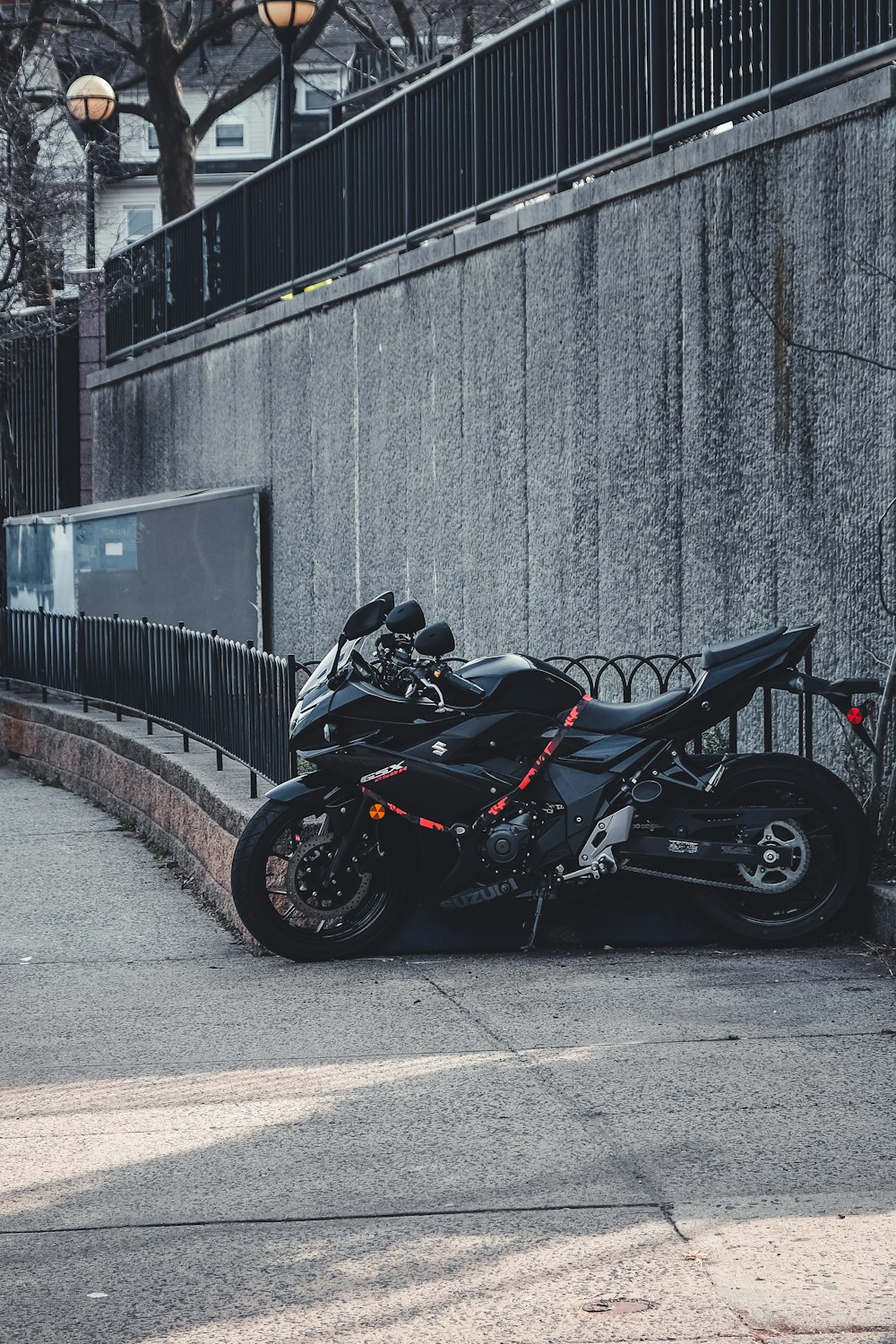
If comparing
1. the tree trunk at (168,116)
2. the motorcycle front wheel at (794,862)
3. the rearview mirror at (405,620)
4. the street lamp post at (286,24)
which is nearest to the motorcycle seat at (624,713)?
the motorcycle front wheel at (794,862)

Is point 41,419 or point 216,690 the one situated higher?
point 41,419

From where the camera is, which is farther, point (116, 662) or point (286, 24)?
point (286, 24)

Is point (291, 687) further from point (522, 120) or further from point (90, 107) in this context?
point (90, 107)

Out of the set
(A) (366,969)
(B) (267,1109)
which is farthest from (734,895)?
(B) (267,1109)

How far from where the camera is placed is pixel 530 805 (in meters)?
7.27

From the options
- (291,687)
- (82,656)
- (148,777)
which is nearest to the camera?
(291,687)

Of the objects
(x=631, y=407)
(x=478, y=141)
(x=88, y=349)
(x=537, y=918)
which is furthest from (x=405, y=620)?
(x=88, y=349)

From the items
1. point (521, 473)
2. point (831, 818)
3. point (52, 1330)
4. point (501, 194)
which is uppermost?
point (501, 194)

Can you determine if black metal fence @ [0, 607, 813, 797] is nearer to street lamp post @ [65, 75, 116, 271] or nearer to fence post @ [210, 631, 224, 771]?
fence post @ [210, 631, 224, 771]

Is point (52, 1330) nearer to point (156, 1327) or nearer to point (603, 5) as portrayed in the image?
point (156, 1327)

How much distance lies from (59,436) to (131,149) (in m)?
41.1

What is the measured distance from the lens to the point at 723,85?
32.4ft

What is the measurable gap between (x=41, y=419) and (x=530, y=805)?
18128 mm

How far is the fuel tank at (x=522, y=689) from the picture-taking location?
286 inches
